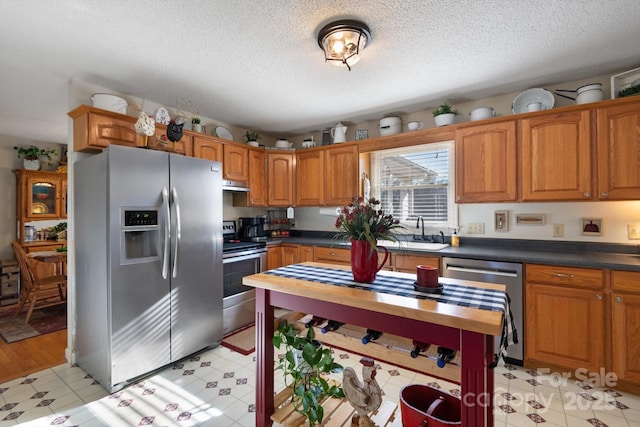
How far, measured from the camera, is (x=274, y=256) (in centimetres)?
373

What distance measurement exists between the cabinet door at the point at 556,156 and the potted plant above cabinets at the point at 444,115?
2.05ft

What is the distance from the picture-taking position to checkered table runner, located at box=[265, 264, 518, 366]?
1181 millimetres

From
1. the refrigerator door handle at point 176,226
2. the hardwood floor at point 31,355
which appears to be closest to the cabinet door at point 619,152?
the refrigerator door handle at point 176,226

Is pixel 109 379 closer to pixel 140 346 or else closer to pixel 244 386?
pixel 140 346

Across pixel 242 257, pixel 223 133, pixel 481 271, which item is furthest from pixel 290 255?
pixel 481 271

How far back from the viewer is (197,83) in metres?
2.65

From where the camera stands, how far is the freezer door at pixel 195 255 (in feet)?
7.97

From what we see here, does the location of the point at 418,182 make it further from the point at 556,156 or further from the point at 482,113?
the point at 556,156

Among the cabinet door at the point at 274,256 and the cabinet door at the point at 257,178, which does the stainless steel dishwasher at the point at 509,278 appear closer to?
the cabinet door at the point at 274,256

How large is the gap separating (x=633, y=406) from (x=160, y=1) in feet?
12.8

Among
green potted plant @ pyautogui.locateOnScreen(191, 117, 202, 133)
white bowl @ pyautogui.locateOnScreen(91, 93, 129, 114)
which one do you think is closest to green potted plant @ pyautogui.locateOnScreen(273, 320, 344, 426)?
white bowl @ pyautogui.locateOnScreen(91, 93, 129, 114)

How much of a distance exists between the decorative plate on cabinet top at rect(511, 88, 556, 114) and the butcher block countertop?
2.15 meters

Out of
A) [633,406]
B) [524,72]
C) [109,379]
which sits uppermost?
[524,72]

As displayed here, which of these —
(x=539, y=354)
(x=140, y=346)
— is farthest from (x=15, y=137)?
(x=539, y=354)
